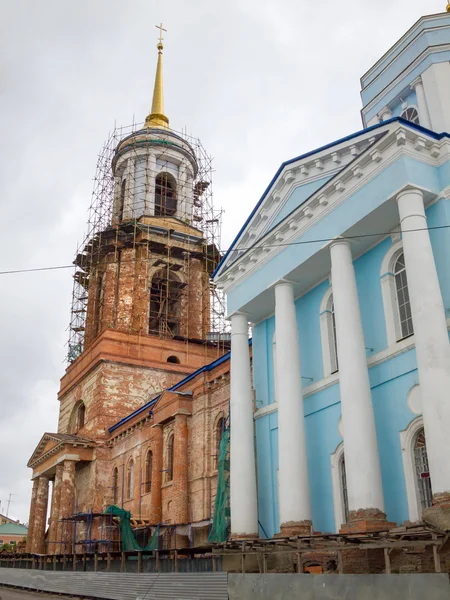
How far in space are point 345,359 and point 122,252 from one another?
25542mm

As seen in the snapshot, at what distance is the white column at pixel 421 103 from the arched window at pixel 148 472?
17.3m

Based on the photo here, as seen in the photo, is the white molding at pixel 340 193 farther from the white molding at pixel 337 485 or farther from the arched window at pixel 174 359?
the arched window at pixel 174 359

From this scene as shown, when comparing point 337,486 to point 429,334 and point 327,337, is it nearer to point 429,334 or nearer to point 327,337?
point 327,337

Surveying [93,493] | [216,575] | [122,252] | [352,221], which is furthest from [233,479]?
[122,252]

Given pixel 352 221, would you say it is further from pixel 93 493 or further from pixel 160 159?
pixel 160 159

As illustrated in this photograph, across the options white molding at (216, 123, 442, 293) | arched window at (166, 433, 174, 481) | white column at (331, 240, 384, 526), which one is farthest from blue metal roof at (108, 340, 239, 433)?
white column at (331, 240, 384, 526)

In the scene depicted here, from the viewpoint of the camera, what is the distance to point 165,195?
40719mm

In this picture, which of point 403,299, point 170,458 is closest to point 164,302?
point 170,458

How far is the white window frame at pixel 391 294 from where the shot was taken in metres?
13.7

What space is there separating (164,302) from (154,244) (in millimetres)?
3351

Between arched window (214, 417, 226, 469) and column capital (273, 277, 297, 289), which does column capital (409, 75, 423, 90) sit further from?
arched window (214, 417, 226, 469)

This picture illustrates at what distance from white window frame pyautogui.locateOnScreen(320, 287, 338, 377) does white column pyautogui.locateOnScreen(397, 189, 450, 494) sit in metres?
3.88

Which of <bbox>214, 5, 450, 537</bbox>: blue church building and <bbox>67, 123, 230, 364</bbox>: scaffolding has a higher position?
<bbox>67, 123, 230, 364</bbox>: scaffolding

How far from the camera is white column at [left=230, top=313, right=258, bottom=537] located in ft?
52.6
